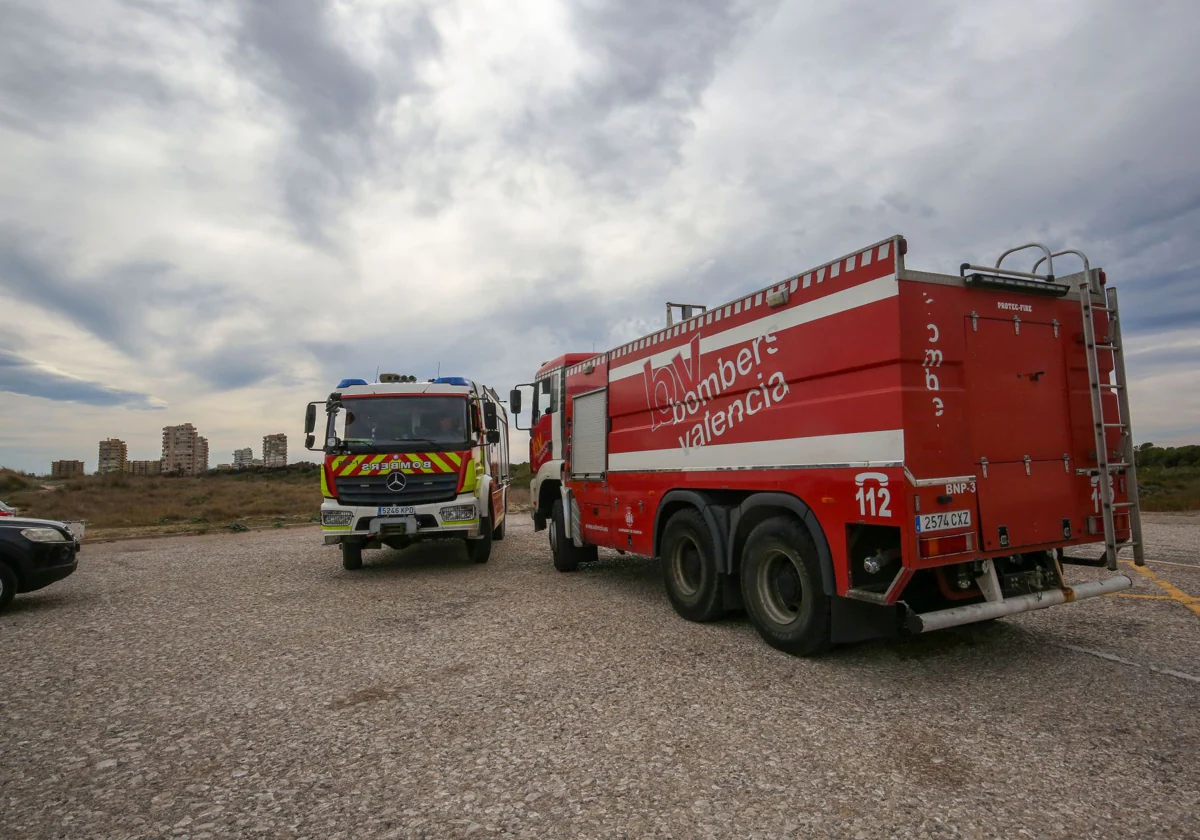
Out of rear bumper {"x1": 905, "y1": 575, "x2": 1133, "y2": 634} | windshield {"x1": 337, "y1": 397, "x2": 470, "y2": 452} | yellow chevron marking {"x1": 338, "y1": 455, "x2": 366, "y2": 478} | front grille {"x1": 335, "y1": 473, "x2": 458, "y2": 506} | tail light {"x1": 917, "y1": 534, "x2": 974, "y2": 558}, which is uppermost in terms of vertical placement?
windshield {"x1": 337, "y1": 397, "x2": 470, "y2": 452}

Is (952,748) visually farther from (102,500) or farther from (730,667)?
(102,500)

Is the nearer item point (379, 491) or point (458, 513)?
point (379, 491)

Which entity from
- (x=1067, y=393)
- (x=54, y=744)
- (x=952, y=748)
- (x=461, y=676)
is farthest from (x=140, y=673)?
(x=1067, y=393)

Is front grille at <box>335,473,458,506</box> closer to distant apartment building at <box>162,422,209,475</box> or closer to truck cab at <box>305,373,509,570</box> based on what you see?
truck cab at <box>305,373,509,570</box>

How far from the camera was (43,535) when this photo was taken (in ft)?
24.8

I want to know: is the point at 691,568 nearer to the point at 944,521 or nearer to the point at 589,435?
the point at 589,435

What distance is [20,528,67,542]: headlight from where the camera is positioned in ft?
24.5

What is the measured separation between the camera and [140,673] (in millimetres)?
5137

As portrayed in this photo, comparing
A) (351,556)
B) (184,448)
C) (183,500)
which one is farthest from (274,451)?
(351,556)

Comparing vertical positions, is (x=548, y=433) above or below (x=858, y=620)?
above

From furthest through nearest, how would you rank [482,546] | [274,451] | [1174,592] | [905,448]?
[274,451], [482,546], [1174,592], [905,448]

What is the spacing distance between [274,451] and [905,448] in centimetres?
7888

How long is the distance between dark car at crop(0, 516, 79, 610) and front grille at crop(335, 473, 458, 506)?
3.18 metres

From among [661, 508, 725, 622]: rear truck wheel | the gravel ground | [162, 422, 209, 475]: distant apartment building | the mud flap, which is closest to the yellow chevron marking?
the gravel ground
